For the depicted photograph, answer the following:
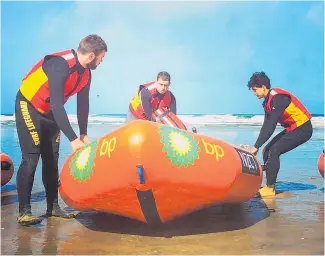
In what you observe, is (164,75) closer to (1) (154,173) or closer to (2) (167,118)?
(2) (167,118)

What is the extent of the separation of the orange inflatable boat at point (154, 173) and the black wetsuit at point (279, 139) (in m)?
1.51

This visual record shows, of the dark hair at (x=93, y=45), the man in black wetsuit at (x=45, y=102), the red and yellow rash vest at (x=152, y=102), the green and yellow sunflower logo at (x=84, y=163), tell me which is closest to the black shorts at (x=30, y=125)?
the man in black wetsuit at (x=45, y=102)

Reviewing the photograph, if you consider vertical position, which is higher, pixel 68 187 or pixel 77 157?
pixel 77 157

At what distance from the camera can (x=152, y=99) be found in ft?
18.6

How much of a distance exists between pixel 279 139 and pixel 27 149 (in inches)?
107

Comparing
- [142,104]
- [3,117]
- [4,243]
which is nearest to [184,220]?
[4,243]

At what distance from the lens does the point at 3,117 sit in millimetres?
29469

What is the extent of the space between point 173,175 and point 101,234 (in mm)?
720

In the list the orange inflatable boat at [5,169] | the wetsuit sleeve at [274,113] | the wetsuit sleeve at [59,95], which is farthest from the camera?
the orange inflatable boat at [5,169]

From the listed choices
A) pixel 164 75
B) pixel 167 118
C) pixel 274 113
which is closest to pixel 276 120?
pixel 274 113

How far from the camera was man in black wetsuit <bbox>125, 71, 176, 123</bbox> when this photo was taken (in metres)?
5.49

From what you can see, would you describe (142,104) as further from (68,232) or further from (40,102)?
(68,232)

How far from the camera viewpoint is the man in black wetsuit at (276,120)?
496 centimetres

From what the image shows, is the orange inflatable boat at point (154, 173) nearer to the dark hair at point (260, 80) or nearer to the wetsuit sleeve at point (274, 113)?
the wetsuit sleeve at point (274, 113)
